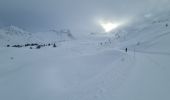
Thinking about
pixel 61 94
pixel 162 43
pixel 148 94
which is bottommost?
pixel 61 94

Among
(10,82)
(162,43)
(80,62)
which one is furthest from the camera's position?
(162,43)

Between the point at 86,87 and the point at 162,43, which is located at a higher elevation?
the point at 162,43

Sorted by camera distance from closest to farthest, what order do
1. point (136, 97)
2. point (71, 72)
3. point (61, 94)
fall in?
point (136, 97) → point (61, 94) → point (71, 72)

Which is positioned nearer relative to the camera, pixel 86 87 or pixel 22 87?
pixel 86 87

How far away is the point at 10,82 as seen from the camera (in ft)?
21.9

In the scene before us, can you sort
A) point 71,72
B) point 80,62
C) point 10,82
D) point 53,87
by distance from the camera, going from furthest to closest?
point 80,62 → point 71,72 → point 10,82 → point 53,87

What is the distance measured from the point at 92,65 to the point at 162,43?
5.33m

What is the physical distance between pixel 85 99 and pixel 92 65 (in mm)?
3751

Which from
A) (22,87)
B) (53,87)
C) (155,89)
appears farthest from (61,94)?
(155,89)

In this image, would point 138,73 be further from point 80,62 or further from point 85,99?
point 80,62

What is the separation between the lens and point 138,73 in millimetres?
6117

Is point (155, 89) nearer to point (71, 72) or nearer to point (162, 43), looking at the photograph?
point (71, 72)

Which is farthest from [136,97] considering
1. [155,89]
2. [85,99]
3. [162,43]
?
[162,43]

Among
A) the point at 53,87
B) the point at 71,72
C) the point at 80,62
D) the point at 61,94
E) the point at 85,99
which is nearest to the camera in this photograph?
the point at 85,99
